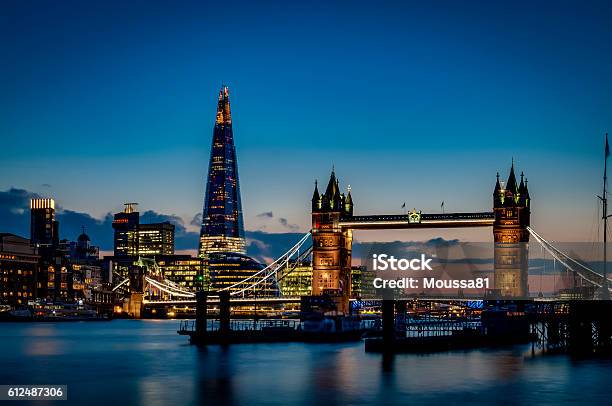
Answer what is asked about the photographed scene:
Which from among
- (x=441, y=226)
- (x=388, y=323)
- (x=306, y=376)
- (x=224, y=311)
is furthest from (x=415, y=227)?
(x=306, y=376)

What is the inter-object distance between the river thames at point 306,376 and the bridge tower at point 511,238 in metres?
42.6

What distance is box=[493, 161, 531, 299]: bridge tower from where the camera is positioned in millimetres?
129500

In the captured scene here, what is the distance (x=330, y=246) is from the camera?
455ft

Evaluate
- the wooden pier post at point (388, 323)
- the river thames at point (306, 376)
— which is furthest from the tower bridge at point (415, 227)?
the wooden pier post at point (388, 323)

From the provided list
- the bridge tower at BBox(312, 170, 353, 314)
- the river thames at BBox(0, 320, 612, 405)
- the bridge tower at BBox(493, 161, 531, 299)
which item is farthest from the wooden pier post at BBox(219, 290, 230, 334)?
the bridge tower at BBox(493, 161, 531, 299)

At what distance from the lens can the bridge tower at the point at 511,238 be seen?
129500 mm

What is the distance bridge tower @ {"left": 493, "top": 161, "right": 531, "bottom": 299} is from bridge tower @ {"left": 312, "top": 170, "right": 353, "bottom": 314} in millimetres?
20629

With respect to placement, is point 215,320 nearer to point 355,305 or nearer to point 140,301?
point 140,301

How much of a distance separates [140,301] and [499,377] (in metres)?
140

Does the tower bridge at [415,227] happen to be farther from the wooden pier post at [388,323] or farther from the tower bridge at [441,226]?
the wooden pier post at [388,323]

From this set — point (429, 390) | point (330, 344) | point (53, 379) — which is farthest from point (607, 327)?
point (53, 379)

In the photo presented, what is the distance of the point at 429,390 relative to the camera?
56.3 metres

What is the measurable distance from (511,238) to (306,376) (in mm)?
70663

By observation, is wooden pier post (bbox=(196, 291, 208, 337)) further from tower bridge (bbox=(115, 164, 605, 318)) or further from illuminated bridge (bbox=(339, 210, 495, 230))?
illuminated bridge (bbox=(339, 210, 495, 230))
